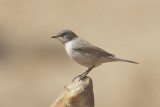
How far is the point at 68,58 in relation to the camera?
18.3 meters

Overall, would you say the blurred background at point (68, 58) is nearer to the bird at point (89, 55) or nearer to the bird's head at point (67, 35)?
the bird's head at point (67, 35)

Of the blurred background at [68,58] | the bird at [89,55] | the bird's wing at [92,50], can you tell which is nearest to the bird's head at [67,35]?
the bird at [89,55]

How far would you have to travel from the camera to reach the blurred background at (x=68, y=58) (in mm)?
16312

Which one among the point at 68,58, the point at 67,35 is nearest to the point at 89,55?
the point at 67,35

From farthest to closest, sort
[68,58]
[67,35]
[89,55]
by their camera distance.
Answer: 1. [68,58]
2. [67,35]
3. [89,55]

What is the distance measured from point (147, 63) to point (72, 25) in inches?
147

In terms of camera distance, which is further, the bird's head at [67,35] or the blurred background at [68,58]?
the blurred background at [68,58]

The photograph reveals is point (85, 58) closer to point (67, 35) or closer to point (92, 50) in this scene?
point (92, 50)

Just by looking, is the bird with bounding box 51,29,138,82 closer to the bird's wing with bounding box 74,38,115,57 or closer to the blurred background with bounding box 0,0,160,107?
the bird's wing with bounding box 74,38,115,57

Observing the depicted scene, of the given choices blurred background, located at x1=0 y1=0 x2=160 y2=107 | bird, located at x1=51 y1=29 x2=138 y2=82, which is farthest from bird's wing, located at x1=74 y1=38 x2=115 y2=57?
→ blurred background, located at x1=0 y1=0 x2=160 y2=107

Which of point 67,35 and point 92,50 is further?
point 67,35

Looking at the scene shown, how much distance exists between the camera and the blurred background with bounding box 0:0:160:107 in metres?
16.3

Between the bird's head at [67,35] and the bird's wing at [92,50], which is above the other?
the bird's head at [67,35]

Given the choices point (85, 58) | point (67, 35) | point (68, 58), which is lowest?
point (85, 58)
